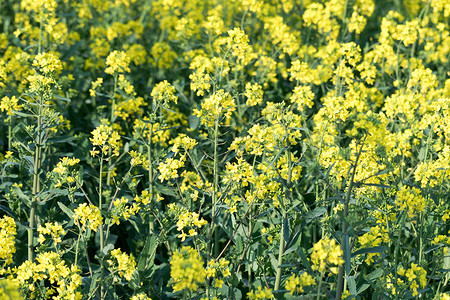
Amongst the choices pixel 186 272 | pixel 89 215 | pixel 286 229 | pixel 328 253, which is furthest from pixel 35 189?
pixel 328 253

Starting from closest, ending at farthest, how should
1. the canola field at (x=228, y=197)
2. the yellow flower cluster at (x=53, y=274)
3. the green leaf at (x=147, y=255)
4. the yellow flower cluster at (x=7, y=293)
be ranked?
the yellow flower cluster at (x=7, y=293), the yellow flower cluster at (x=53, y=274), the canola field at (x=228, y=197), the green leaf at (x=147, y=255)

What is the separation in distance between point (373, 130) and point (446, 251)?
4.17 feet

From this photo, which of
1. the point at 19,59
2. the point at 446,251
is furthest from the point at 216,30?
the point at 446,251

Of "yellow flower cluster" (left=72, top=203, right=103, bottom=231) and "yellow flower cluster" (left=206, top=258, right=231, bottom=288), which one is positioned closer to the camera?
"yellow flower cluster" (left=206, top=258, right=231, bottom=288)

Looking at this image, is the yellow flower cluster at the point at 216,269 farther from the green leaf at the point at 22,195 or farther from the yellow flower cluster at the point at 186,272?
the green leaf at the point at 22,195

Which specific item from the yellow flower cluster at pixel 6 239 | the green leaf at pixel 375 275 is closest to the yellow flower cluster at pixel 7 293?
the yellow flower cluster at pixel 6 239

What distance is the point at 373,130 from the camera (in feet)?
10.6

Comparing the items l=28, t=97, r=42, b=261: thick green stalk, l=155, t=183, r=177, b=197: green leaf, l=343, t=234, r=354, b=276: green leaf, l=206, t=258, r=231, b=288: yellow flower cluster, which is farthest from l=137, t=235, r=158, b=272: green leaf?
l=343, t=234, r=354, b=276: green leaf

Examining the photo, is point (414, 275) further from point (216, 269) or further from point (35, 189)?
→ point (35, 189)

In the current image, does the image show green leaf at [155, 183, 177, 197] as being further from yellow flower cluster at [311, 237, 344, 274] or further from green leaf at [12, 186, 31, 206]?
yellow flower cluster at [311, 237, 344, 274]

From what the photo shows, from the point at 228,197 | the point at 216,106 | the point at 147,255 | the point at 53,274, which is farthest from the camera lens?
the point at 228,197

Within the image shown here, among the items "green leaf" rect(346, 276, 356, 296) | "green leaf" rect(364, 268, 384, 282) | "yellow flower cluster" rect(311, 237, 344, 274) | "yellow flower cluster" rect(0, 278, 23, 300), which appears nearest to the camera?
"yellow flower cluster" rect(0, 278, 23, 300)

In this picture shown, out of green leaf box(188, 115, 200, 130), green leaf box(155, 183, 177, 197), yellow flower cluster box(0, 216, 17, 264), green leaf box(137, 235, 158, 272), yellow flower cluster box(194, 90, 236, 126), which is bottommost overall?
green leaf box(137, 235, 158, 272)

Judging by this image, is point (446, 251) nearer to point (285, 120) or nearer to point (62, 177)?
point (285, 120)
